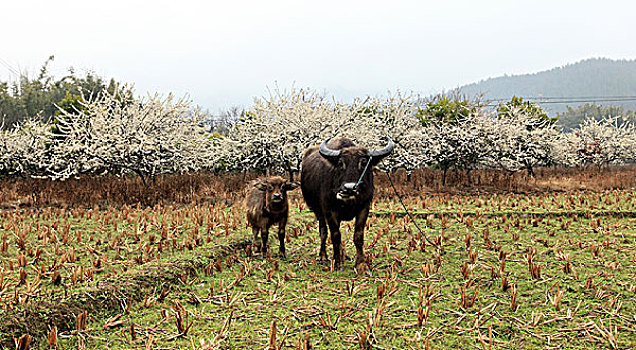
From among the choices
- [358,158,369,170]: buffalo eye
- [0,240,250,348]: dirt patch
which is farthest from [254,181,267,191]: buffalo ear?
[358,158,369,170]: buffalo eye

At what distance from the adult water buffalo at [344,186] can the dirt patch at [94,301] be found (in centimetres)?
187

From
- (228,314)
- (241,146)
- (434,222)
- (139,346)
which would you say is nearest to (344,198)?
(228,314)

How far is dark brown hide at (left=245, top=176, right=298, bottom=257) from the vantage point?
6.62 metres

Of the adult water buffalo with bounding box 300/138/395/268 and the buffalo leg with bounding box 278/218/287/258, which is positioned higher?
the adult water buffalo with bounding box 300/138/395/268

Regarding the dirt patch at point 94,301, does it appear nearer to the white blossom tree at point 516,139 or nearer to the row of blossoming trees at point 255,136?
the row of blossoming trees at point 255,136

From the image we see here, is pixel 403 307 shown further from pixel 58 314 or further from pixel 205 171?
pixel 205 171

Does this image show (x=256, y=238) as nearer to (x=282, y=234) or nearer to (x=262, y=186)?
(x=282, y=234)

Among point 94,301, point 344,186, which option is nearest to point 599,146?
point 344,186

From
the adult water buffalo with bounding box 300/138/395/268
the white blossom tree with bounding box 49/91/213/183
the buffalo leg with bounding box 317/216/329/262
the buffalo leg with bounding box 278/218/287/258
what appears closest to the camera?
the adult water buffalo with bounding box 300/138/395/268

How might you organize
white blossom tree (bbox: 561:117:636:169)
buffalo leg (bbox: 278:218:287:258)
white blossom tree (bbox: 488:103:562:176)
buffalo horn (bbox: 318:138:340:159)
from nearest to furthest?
1. buffalo horn (bbox: 318:138:340:159)
2. buffalo leg (bbox: 278:218:287:258)
3. white blossom tree (bbox: 488:103:562:176)
4. white blossom tree (bbox: 561:117:636:169)

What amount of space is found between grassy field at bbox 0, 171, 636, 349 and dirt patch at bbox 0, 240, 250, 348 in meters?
0.01

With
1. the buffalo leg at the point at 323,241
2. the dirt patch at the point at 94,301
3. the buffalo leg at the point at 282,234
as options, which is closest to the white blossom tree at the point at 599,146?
the buffalo leg at the point at 323,241

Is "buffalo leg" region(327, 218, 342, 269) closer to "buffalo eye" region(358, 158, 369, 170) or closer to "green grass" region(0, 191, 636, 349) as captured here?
"green grass" region(0, 191, 636, 349)

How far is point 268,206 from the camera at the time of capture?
21.8 feet
